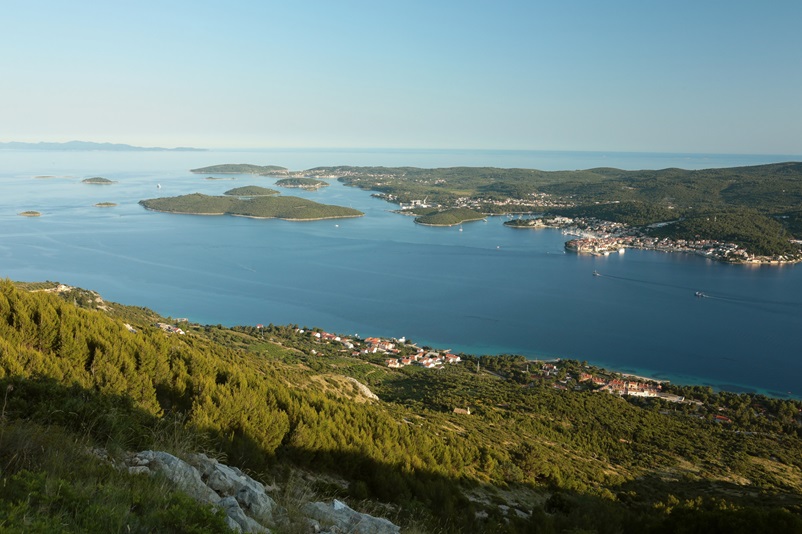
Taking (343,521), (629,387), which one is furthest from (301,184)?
(343,521)

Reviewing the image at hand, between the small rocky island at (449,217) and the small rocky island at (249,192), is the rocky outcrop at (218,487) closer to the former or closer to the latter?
the small rocky island at (449,217)

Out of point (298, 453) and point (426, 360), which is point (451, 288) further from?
point (298, 453)

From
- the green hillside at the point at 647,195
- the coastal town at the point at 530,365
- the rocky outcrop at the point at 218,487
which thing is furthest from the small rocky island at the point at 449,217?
the rocky outcrop at the point at 218,487

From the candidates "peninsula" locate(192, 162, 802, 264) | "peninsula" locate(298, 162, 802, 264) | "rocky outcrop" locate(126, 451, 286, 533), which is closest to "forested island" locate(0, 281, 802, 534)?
"rocky outcrop" locate(126, 451, 286, 533)

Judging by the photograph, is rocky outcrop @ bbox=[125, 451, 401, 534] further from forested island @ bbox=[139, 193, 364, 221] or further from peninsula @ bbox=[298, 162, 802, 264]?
forested island @ bbox=[139, 193, 364, 221]

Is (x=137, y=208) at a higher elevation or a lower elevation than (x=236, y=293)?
higher

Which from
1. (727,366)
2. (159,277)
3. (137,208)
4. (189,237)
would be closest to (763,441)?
(727,366)

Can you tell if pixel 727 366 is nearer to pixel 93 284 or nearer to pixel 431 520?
pixel 431 520
